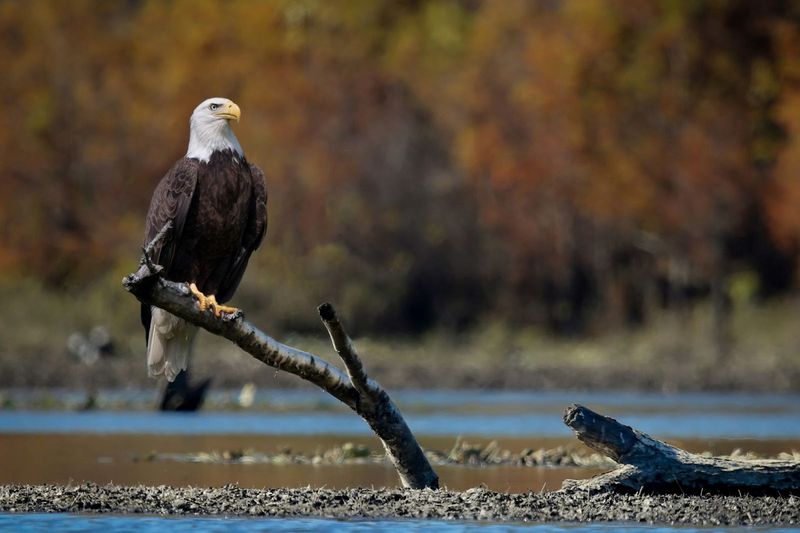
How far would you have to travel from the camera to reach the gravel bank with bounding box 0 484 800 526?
1105cm

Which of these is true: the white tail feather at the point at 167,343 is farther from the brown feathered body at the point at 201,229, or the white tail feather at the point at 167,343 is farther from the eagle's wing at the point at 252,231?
the eagle's wing at the point at 252,231

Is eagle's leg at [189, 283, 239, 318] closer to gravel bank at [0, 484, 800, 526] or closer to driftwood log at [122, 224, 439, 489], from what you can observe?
driftwood log at [122, 224, 439, 489]

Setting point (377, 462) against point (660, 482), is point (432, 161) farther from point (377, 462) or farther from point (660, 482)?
point (660, 482)

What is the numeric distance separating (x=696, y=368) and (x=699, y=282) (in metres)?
5.04

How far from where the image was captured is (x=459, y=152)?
118 ft

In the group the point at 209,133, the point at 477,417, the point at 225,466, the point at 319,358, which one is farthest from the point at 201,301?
the point at 477,417

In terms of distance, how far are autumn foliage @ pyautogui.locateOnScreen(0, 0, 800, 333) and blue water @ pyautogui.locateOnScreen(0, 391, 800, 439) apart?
626 cm

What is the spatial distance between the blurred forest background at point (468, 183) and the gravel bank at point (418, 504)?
16429 millimetres

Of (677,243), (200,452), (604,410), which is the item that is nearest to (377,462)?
(200,452)

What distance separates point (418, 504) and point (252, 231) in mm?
2437

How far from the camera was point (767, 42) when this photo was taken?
112 ft

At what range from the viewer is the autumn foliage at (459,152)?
32.6m

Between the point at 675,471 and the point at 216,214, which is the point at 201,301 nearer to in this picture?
the point at 216,214

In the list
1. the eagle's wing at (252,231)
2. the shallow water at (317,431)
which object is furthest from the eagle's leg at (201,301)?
the shallow water at (317,431)
